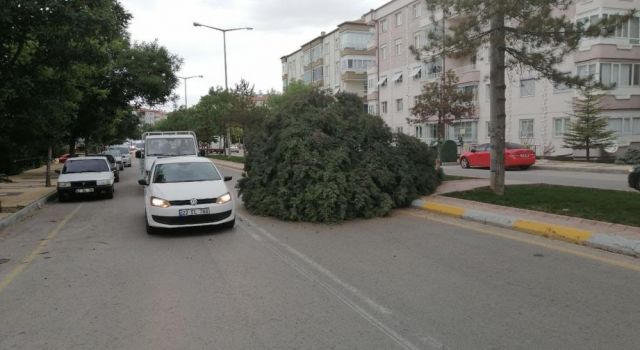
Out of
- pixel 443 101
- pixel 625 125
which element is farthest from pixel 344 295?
pixel 625 125

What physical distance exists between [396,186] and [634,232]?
203 inches

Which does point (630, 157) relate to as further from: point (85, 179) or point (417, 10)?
point (417, 10)

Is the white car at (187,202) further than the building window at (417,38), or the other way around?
the building window at (417,38)

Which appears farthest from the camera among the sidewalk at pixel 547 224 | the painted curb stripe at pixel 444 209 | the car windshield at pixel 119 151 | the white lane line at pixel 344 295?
the car windshield at pixel 119 151

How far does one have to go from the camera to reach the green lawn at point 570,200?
9.20 meters

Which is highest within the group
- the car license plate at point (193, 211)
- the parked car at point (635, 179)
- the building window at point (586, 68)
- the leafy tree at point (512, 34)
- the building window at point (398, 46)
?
the building window at point (398, 46)

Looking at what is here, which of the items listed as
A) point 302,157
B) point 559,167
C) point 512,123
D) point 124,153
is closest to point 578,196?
point 302,157

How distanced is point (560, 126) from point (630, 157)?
7099 mm

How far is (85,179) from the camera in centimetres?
1681

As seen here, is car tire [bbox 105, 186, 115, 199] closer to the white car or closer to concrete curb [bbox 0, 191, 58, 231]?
concrete curb [bbox 0, 191, 58, 231]

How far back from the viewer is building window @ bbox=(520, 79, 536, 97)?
34125 mm

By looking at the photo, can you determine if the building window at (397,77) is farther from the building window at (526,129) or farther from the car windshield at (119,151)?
the car windshield at (119,151)

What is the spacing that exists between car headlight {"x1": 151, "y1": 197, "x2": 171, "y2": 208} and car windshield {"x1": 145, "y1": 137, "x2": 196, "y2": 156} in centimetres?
900

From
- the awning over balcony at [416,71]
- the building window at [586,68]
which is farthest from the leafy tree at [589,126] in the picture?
the awning over balcony at [416,71]
